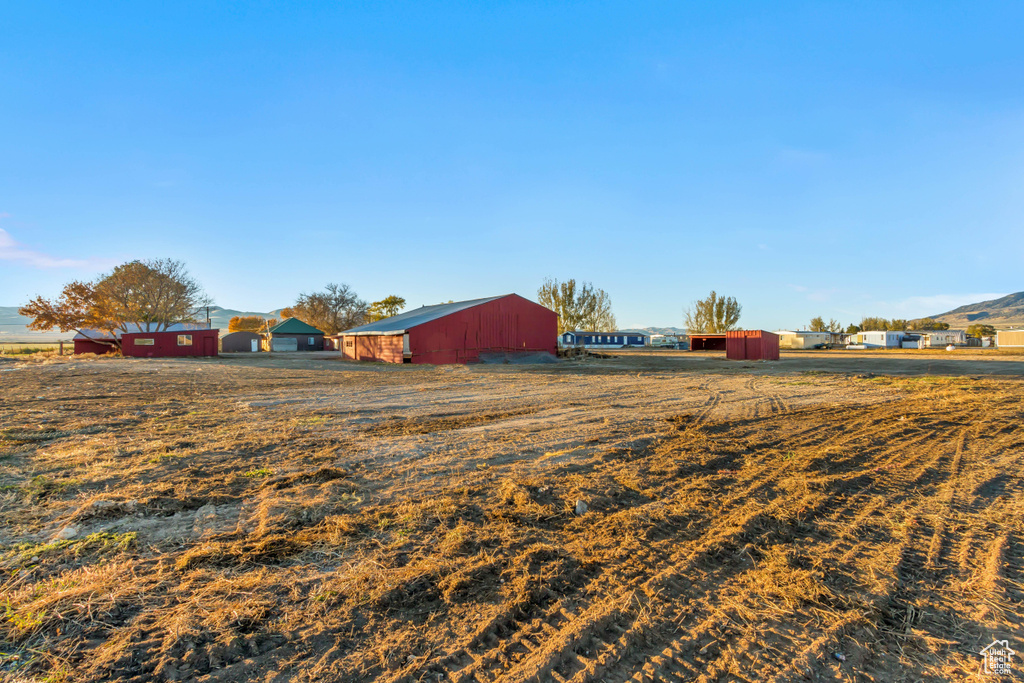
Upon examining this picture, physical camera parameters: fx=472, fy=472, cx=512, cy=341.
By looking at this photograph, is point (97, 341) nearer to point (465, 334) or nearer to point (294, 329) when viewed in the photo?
point (294, 329)

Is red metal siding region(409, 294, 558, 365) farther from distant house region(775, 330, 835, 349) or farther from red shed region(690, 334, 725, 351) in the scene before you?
distant house region(775, 330, 835, 349)

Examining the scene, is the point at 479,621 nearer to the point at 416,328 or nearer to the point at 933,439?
the point at 933,439

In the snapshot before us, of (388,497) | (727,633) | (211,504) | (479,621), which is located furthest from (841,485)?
(211,504)

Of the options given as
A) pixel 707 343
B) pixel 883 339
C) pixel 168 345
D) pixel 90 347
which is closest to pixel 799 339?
pixel 883 339

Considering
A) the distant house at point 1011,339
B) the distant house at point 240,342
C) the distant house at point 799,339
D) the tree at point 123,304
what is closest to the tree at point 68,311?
the tree at point 123,304

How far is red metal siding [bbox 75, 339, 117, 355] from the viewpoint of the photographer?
4088 cm

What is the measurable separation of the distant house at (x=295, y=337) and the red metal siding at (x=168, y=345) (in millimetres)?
19690

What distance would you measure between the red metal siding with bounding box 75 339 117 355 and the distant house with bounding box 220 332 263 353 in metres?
14.6

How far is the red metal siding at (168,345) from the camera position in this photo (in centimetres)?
3656

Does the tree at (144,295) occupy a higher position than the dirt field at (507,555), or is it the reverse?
the tree at (144,295)

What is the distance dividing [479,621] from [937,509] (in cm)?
439

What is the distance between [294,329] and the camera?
59156 millimetres

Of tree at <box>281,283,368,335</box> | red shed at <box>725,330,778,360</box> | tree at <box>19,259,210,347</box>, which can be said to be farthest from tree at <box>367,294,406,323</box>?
red shed at <box>725,330,778,360</box>

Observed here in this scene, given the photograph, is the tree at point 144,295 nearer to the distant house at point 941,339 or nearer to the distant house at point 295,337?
the distant house at point 295,337
